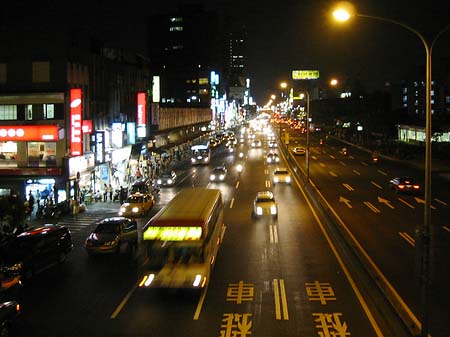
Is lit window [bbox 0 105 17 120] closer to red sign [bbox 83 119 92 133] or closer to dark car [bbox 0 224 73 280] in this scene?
red sign [bbox 83 119 92 133]

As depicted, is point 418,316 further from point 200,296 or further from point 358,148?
point 358,148

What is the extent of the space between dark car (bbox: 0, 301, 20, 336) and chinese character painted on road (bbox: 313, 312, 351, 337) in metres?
7.35

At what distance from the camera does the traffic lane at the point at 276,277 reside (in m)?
15.0

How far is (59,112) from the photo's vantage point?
36.3 m

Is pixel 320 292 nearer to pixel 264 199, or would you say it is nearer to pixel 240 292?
pixel 240 292

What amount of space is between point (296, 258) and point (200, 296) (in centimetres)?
594

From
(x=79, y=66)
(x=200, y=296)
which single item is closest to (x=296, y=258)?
(x=200, y=296)

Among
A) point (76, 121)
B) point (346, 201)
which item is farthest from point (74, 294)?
point (346, 201)

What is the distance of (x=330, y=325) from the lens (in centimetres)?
1452

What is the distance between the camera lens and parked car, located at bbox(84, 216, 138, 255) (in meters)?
22.7

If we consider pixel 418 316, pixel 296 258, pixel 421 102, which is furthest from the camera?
pixel 421 102

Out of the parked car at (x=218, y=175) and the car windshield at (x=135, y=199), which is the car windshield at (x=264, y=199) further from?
the parked car at (x=218, y=175)

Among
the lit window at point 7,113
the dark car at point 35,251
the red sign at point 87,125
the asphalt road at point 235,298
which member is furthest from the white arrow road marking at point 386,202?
the lit window at point 7,113

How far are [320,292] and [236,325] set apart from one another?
12.3ft
